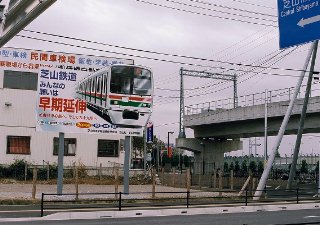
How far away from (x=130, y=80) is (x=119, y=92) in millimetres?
1054

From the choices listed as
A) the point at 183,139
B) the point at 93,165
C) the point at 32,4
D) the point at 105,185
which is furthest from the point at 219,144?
the point at 32,4

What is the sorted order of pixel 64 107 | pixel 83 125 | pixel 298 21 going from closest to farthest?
pixel 298 21 → pixel 64 107 → pixel 83 125

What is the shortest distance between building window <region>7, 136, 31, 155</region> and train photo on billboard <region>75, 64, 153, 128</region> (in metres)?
20.0

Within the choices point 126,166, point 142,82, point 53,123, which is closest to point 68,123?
point 53,123

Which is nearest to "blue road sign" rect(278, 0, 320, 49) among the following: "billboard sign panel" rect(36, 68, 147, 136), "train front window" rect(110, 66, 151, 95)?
"train front window" rect(110, 66, 151, 95)

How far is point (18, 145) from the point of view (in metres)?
48.1

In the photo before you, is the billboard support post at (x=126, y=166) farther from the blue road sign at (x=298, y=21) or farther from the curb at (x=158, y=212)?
the blue road sign at (x=298, y=21)

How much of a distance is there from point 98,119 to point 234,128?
1069 inches

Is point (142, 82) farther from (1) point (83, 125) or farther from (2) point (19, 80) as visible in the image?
(2) point (19, 80)

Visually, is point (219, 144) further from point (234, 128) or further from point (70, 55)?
point (70, 55)

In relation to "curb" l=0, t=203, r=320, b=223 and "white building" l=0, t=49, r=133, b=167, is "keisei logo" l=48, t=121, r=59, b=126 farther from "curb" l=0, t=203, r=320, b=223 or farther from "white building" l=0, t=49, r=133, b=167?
"white building" l=0, t=49, r=133, b=167

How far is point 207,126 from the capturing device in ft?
198

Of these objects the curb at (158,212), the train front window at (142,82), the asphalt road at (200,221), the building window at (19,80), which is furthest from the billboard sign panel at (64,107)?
the building window at (19,80)

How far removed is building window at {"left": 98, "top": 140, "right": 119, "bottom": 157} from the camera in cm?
5106
